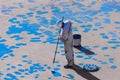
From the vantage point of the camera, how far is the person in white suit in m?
12.6

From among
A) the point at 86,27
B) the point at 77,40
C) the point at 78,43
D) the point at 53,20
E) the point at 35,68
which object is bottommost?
the point at 35,68

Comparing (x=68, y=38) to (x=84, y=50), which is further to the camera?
(x=84, y=50)

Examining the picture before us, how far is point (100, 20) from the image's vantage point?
1780cm

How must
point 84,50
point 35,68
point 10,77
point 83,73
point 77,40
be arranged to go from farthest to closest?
1. point 77,40
2. point 84,50
3. point 35,68
4. point 83,73
5. point 10,77

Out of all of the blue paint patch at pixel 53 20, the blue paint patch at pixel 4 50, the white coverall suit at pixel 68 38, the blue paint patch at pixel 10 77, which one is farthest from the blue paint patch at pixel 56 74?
the blue paint patch at pixel 53 20

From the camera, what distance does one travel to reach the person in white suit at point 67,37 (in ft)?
41.3

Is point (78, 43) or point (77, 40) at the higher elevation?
point (77, 40)

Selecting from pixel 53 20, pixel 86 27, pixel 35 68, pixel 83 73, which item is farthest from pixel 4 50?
pixel 86 27

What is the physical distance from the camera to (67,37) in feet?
41.6

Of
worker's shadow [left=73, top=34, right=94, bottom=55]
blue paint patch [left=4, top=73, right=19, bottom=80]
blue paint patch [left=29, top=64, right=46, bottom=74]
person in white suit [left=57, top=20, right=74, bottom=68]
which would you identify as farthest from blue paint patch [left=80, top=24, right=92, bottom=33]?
blue paint patch [left=4, top=73, right=19, bottom=80]

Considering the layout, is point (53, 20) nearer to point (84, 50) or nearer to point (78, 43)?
point (78, 43)

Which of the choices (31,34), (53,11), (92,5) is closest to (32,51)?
(31,34)

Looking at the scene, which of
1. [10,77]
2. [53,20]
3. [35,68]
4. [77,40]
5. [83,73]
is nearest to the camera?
[10,77]

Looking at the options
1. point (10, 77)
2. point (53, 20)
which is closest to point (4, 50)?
point (10, 77)
